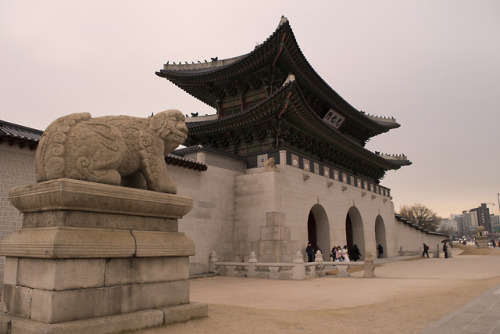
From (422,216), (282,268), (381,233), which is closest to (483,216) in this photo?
(422,216)

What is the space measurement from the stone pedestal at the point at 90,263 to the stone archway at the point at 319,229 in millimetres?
15596

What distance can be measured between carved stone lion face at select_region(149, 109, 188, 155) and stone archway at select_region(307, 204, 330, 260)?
1506cm

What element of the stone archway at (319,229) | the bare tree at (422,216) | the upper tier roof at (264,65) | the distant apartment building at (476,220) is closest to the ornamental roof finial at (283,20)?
the upper tier roof at (264,65)

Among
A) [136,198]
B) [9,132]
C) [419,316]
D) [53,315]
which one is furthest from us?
[9,132]

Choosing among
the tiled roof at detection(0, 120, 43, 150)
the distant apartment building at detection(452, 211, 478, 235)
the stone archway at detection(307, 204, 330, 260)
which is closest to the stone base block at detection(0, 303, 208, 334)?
the tiled roof at detection(0, 120, 43, 150)

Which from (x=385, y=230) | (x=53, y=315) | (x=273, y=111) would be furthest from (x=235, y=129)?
(x=385, y=230)

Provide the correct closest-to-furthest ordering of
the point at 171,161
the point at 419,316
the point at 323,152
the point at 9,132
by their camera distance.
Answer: the point at 419,316, the point at 9,132, the point at 171,161, the point at 323,152

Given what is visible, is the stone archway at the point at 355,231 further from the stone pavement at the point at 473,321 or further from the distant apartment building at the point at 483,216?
the distant apartment building at the point at 483,216

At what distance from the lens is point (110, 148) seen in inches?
197

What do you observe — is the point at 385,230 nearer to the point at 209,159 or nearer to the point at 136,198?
the point at 209,159

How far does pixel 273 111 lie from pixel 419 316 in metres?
12.0

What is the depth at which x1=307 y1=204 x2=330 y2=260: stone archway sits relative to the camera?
796 inches

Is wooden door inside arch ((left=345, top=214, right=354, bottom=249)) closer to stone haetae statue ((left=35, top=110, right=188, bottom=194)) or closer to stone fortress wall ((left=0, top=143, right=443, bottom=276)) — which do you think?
stone fortress wall ((left=0, top=143, right=443, bottom=276))

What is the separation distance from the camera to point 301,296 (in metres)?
9.13
